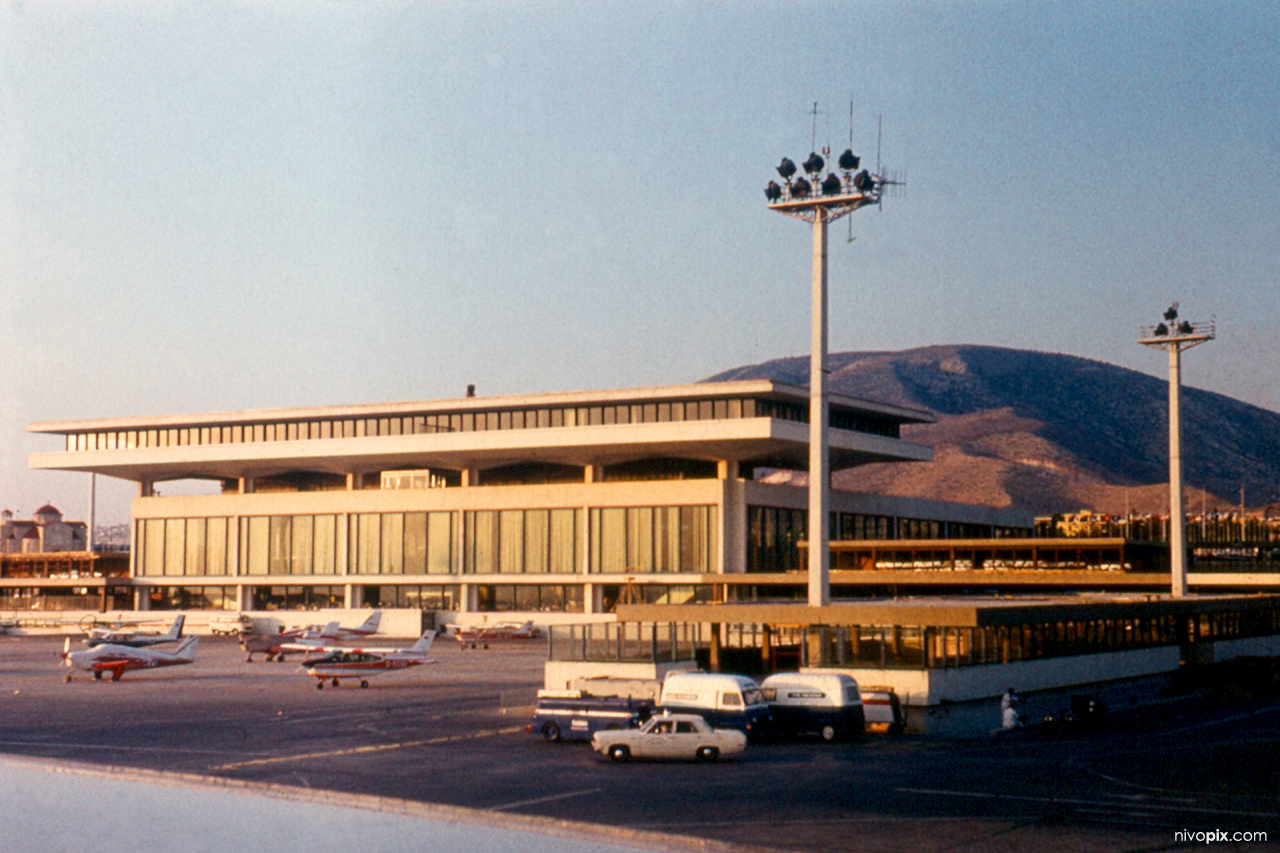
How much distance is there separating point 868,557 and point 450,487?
45.2m

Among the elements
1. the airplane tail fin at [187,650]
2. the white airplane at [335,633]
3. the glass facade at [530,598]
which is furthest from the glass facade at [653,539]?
the airplane tail fin at [187,650]

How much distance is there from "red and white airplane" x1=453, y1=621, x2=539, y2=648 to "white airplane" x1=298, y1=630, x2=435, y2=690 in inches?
1551

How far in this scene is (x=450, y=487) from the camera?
5477 inches

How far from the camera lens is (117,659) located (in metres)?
79.7

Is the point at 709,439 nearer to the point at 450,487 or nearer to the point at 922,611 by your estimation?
the point at 450,487

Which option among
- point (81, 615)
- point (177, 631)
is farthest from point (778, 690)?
point (81, 615)

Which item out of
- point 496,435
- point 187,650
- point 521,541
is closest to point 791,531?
point 521,541

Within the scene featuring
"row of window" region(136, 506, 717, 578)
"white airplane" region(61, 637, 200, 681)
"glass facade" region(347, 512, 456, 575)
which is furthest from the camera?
"glass facade" region(347, 512, 456, 575)

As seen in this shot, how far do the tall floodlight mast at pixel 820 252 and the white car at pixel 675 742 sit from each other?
15.7 meters

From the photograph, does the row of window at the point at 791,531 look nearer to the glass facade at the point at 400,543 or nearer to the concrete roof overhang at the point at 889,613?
the glass facade at the point at 400,543

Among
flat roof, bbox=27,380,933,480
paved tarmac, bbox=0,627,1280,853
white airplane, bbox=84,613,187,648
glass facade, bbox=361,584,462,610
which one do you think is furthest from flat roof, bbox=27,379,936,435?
paved tarmac, bbox=0,627,1280,853

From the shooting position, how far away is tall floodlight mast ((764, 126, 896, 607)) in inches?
2185

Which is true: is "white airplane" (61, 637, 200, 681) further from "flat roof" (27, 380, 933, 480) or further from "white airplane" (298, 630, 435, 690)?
"flat roof" (27, 380, 933, 480)

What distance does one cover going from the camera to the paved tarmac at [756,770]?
2881 centimetres
